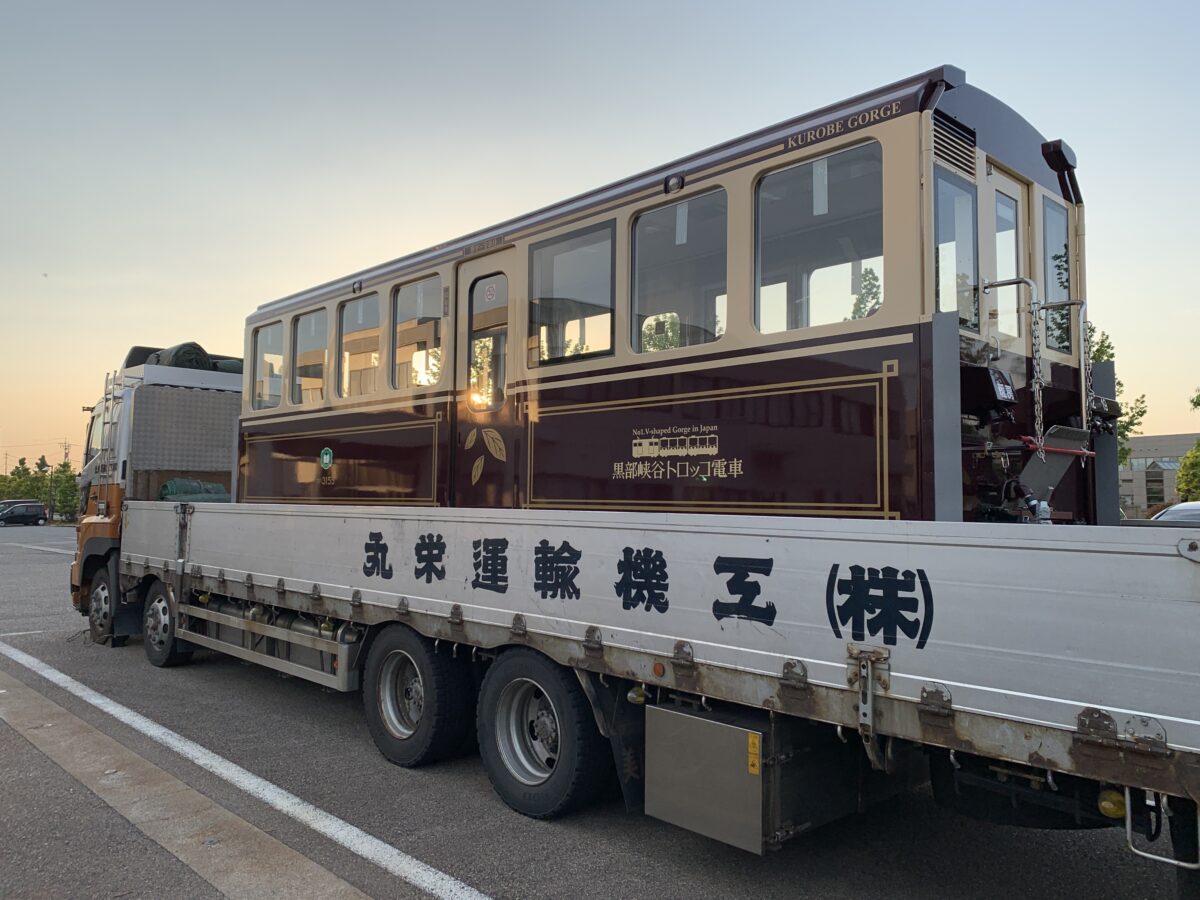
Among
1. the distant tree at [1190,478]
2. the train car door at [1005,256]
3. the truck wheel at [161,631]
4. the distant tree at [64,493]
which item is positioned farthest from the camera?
the distant tree at [64,493]

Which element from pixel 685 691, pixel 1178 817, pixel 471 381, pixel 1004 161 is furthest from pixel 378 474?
pixel 1178 817

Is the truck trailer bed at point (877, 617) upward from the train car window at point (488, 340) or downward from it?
downward

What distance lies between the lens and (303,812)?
4938 millimetres

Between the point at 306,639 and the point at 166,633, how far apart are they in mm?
3078

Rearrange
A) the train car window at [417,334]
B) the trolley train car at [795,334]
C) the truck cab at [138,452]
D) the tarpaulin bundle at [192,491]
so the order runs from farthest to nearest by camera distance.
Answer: the tarpaulin bundle at [192,491] → the truck cab at [138,452] → the train car window at [417,334] → the trolley train car at [795,334]

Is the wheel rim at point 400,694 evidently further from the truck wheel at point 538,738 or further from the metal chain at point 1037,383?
the metal chain at point 1037,383

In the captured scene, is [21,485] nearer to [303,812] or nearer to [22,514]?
[22,514]

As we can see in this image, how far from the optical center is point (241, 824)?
15.6 ft

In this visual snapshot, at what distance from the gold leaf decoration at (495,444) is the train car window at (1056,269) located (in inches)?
144

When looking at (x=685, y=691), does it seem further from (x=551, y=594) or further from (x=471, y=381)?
(x=471, y=381)

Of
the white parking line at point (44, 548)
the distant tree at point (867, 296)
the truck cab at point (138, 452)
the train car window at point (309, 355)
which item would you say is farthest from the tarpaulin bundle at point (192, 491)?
the white parking line at point (44, 548)

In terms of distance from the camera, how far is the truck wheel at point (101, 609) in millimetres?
9938

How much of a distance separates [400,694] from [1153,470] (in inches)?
2059

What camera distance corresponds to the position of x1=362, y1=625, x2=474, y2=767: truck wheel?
555 cm
